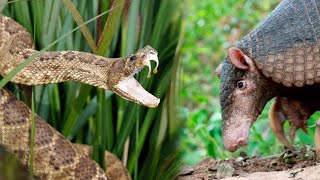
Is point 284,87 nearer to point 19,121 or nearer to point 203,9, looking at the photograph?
point 19,121

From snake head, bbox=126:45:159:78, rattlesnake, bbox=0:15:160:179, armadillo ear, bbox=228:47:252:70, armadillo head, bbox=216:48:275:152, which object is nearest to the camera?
snake head, bbox=126:45:159:78

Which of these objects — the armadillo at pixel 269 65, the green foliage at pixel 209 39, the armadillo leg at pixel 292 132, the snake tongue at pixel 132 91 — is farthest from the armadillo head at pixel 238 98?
the green foliage at pixel 209 39

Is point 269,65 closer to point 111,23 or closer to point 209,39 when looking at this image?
point 111,23

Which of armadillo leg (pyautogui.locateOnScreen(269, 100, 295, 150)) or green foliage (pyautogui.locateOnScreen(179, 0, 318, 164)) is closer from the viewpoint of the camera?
armadillo leg (pyautogui.locateOnScreen(269, 100, 295, 150))

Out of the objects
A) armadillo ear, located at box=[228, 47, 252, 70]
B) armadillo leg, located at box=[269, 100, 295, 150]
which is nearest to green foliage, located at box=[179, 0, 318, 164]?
armadillo leg, located at box=[269, 100, 295, 150]

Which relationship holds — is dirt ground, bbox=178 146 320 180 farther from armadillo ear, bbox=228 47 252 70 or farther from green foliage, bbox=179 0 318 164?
green foliage, bbox=179 0 318 164

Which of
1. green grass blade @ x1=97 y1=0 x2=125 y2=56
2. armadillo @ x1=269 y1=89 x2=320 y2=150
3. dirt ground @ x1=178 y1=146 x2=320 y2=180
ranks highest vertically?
green grass blade @ x1=97 y1=0 x2=125 y2=56

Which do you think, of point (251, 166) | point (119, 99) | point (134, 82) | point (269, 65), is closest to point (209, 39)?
point (251, 166)

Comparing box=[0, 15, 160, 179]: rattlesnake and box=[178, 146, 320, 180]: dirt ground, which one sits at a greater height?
box=[0, 15, 160, 179]: rattlesnake
